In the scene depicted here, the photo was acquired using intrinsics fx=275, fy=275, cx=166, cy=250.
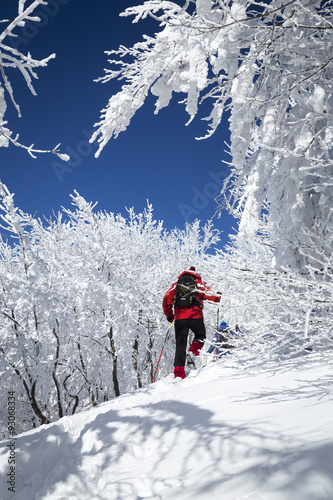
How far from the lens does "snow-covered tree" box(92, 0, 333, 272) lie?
205 centimetres

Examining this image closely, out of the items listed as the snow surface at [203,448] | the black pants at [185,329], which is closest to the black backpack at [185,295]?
the black pants at [185,329]

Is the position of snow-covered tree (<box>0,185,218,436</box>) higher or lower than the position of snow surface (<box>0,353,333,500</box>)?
higher

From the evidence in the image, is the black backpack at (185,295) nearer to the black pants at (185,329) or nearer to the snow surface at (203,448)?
the black pants at (185,329)

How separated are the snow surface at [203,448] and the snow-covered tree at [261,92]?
1.14 m

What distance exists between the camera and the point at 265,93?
2.46 m

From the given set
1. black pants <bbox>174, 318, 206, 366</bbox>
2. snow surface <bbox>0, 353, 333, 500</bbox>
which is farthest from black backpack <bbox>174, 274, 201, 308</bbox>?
snow surface <bbox>0, 353, 333, 500</bbox>

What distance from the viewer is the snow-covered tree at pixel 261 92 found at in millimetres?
2051

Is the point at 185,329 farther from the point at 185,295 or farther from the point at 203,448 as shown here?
the point at 203,448

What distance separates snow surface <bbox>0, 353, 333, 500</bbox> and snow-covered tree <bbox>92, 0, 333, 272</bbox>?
3.74 ft

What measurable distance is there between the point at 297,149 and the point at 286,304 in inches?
54.7

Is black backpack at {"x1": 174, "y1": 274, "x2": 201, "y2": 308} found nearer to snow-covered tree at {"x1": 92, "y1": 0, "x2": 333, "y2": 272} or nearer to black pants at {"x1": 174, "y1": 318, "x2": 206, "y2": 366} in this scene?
black pants at {"x1": 174, "y1": 318, "x2": 206, "y2": 366}

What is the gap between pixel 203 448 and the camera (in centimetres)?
187

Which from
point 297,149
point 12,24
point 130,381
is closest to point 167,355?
point 130,381

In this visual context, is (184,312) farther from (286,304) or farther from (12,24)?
(12,24)
